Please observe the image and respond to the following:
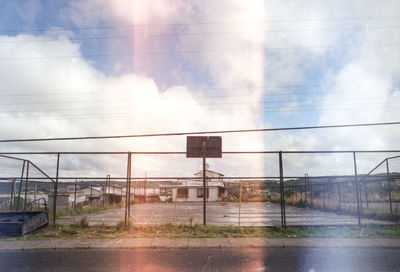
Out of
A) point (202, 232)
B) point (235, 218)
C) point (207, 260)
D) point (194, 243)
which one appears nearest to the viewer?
point (207, 260)

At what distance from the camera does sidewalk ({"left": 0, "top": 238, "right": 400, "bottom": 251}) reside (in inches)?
318

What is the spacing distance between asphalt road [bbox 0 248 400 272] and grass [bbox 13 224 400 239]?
5.87ft

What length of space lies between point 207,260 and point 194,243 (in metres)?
1.90

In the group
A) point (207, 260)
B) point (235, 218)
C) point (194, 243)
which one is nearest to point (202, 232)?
point (194, 243)

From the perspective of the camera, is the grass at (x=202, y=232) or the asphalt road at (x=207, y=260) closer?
the asphalt road at (x=207, y=260)

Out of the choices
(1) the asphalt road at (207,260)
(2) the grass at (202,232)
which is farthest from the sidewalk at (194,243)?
(2) the grass at (202,232)

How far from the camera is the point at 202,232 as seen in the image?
9984mm

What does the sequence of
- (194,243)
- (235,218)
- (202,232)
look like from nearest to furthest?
(194,243) < (202,232) < (235,218)

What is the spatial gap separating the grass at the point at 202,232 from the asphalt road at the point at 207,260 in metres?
1.79

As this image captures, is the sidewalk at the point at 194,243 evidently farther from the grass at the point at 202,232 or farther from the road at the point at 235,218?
the road at the point at 235,218

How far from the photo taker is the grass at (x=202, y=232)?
31.1 feet

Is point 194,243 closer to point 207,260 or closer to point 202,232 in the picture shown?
point 202,232

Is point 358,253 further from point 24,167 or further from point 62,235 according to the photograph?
point 24,167

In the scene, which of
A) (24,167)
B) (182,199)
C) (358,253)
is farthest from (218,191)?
(358,253)
